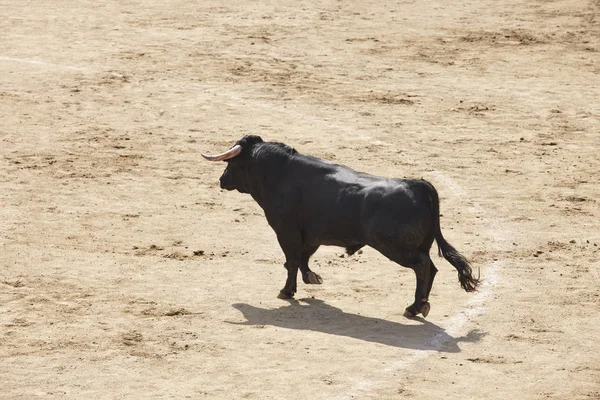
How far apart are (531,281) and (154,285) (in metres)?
3.72

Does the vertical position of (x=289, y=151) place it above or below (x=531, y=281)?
above

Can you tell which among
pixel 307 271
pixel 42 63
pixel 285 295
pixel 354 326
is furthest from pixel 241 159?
pixel 42 63

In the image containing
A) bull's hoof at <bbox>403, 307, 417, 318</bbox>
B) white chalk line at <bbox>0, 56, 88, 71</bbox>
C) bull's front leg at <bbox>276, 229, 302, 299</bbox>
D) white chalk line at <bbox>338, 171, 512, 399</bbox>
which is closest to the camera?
white chalk line at <bbox>338, 171, 512, 399</bbox>

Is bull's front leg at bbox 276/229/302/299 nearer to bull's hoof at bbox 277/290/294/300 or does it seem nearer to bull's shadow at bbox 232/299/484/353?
bull's hoof at bbox 277/290/294/300

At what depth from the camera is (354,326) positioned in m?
12.0

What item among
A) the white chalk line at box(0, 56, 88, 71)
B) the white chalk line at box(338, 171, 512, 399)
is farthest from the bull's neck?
the white chalk line at box(0, 56, 88, 71)

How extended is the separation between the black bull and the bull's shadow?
0.87 feet

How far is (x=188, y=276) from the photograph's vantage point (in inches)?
527

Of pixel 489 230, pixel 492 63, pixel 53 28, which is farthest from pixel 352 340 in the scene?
pixel 53 28

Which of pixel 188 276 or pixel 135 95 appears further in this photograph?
pixel 135 95

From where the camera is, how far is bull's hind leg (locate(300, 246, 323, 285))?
507 inches

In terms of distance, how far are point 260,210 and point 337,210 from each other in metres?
3.54

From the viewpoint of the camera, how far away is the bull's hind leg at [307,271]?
12883 mm

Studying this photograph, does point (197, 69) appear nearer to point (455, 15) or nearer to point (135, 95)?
point (135, 95)
